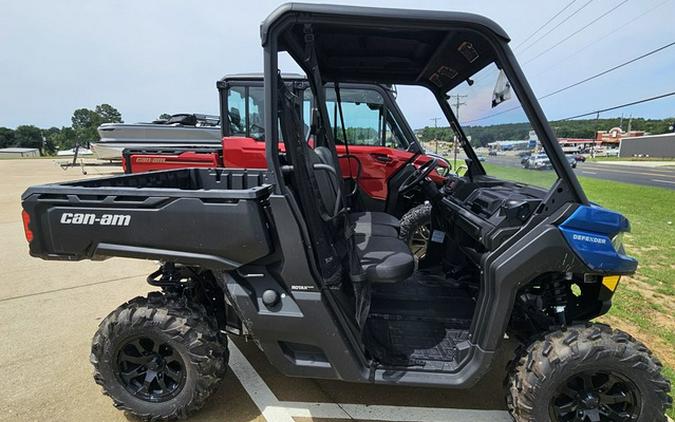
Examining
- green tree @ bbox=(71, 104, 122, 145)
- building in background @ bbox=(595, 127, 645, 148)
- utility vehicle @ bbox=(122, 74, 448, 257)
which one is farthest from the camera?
building in background @ bbox=(595, 127, 645, 148)

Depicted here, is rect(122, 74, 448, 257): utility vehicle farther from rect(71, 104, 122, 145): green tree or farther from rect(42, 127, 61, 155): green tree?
rect(42, 127, 61, 155): green tree

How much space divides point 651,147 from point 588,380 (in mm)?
71715

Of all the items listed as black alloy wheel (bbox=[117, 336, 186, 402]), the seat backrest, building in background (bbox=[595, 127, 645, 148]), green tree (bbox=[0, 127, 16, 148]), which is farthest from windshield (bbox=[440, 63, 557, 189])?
green tree (bbox=[0, 127, 16, 148])

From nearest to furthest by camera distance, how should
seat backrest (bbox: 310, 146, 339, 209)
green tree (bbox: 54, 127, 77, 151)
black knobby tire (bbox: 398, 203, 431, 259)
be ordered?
seat backrest (bbox: 310, 146, 339, 209) → black knobby tire (bbox: 398, 203, 431, 259) → green tree (bbox: 54, 127, 77, 151)

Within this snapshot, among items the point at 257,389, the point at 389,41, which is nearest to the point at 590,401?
the point at 257,389

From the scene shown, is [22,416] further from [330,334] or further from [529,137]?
[529,137]

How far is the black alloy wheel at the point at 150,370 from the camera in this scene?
2238mm

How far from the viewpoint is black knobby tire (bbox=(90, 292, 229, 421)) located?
2.16m

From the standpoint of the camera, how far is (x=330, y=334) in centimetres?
203

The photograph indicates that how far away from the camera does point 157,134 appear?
13438mm

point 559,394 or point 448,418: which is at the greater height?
point 559,394

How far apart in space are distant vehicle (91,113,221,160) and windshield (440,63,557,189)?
35.7 ft

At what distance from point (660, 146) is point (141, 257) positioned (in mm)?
71346

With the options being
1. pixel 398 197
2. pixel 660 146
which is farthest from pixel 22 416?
pixel 660 146
